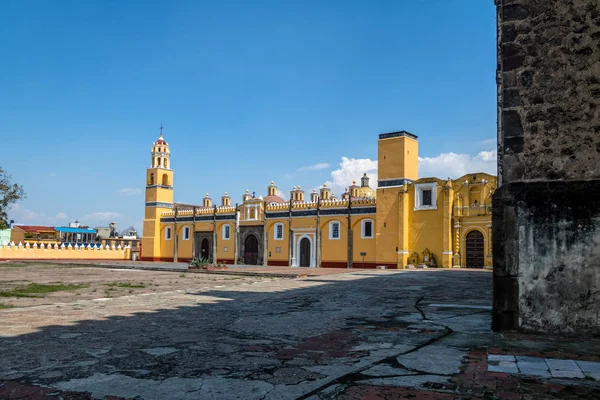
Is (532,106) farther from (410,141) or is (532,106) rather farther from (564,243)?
(410,141)

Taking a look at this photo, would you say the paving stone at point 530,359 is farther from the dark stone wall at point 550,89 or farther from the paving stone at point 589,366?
the dark stone wall at point 550,89

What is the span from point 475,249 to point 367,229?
6.65 meters

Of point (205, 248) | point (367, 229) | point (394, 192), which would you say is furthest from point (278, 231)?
point (394, 192)

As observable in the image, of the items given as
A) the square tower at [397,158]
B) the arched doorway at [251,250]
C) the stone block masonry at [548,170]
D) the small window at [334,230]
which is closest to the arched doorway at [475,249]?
the square tower at [397,158]

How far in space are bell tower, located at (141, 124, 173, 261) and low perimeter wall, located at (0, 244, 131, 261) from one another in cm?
316

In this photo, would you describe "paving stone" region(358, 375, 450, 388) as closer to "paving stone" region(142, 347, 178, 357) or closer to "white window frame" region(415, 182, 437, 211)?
"paving stone" region(142, 347, 178, 357)

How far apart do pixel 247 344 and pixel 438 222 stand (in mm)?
24107

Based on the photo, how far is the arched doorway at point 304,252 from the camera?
34.0 meters

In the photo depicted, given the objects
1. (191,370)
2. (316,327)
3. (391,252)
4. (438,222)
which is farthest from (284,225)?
(191,370)

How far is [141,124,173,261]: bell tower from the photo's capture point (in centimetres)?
4242

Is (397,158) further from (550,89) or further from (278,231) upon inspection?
(550,89)

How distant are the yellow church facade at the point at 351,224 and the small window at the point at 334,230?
7 centimetres

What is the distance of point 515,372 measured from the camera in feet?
13.8

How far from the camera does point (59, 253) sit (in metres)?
40.8
